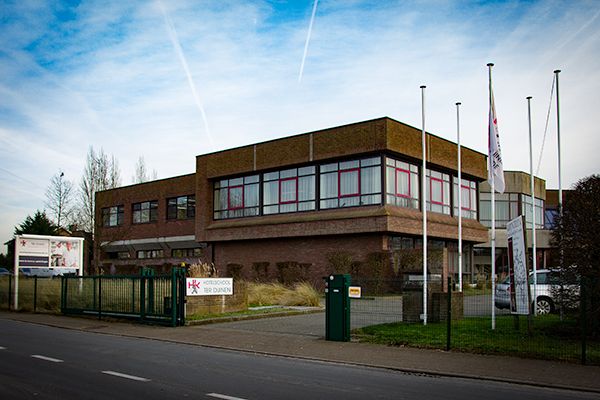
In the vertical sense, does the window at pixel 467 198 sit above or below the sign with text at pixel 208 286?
above

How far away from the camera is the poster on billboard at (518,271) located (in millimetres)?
11812

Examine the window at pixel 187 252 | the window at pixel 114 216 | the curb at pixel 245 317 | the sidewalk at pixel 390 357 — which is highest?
the window at pixel 114 216

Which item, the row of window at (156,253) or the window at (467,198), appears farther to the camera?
the row of window at (156,253)

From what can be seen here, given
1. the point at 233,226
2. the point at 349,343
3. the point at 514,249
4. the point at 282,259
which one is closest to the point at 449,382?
the point at 349,343

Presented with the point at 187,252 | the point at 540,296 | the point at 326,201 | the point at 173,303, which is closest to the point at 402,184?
the point at 326,201

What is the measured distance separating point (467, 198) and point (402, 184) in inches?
306

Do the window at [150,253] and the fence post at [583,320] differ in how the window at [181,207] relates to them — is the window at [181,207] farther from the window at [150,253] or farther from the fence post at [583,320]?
the fence post at [583,320]

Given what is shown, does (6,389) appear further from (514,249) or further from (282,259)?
(282,259)

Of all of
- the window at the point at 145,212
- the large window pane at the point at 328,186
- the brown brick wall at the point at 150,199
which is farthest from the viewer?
the window at the point at 145,212

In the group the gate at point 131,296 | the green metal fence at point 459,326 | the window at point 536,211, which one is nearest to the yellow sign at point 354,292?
the green metal fence at point 459,326

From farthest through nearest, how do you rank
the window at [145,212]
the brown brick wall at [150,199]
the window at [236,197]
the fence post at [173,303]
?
the window at [145,212]
the brown brick wall at [150,199]
the window at [236,197]
the fence post at [173,303]

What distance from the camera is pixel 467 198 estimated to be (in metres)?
Answer: 35.8

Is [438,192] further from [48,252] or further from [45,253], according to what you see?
[45,253]

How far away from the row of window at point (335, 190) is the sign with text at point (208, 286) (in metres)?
12.7
